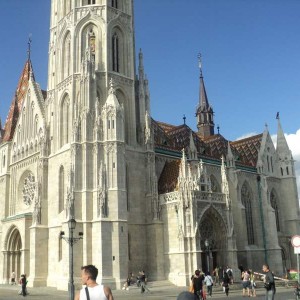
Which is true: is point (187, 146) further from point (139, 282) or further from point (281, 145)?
point (139, 282)

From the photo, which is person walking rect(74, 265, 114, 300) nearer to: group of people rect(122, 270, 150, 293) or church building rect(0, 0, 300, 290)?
group of people rect(122, 270, 150, 293)

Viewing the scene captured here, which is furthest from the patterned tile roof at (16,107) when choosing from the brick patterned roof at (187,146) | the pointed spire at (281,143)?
the pointed spire at (281,143)

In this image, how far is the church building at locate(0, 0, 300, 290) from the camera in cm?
3009

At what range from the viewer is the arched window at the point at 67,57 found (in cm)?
3548

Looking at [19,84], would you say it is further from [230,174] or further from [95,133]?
[230,174]

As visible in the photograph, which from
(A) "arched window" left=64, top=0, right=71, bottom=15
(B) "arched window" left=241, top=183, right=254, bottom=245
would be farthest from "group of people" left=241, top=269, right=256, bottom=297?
(A) "arched window" left=64, top=0, right=71, bottom=15

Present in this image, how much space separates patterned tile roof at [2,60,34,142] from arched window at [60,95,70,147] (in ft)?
29.7

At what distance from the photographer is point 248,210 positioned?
140ft

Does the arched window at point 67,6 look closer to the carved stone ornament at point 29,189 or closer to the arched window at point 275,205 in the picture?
the carved stone ornament at point 29,189

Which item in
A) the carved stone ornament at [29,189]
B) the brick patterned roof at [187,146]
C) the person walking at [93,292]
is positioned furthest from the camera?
the carved stone ornament at [29,189]

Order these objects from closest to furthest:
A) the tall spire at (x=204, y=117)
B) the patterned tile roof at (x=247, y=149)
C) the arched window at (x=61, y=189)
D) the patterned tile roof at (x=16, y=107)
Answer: the arched window at (x=61, y=189) → the patterned tile roof at (x=16, y=107) → the patterned tile roof at (x=247, y=149) → the tall spire at (x=204, y=117)

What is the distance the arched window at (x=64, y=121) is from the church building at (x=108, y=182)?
0.09 m

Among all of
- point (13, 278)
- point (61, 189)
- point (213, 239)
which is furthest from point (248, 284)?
point (13, 278)

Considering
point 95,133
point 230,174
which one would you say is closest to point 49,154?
point 95,133
